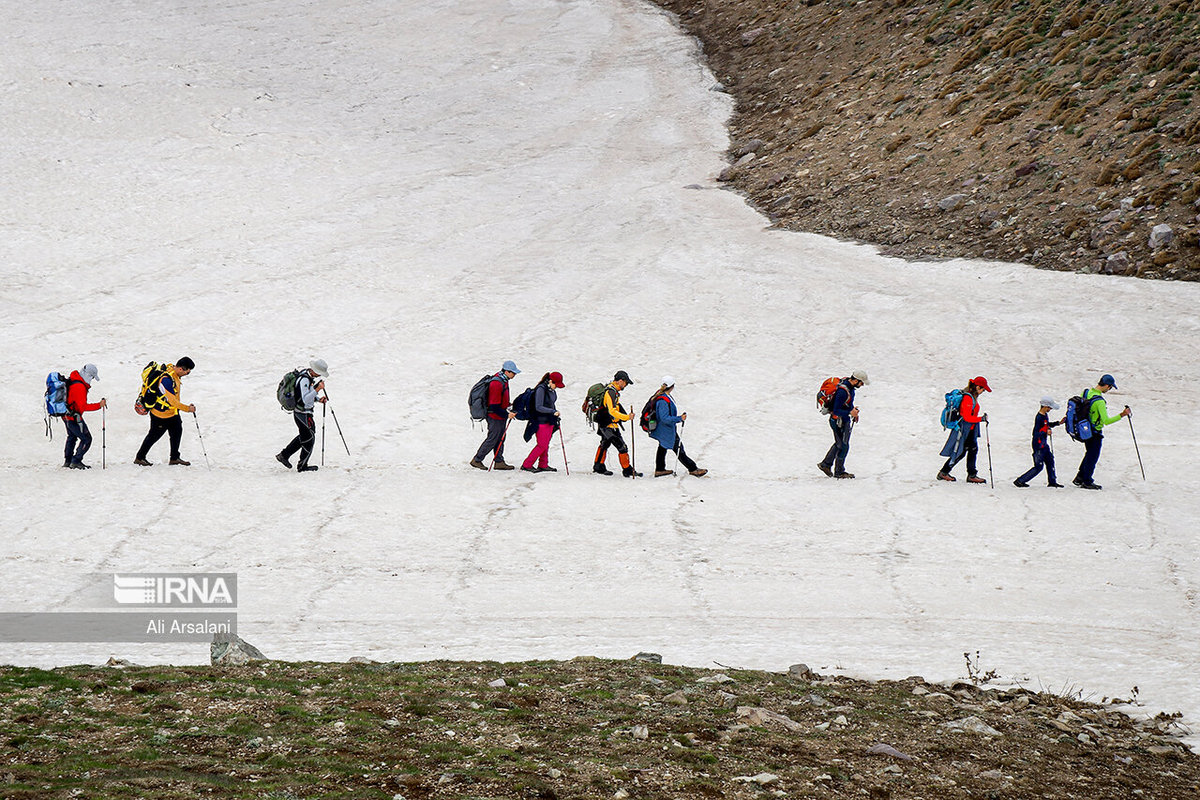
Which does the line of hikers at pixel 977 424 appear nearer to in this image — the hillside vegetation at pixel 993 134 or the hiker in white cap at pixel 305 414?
the hiker in white cap at pixel 305 414

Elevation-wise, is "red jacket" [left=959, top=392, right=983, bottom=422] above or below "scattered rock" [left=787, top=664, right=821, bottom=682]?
above

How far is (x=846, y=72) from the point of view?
40.4 meters

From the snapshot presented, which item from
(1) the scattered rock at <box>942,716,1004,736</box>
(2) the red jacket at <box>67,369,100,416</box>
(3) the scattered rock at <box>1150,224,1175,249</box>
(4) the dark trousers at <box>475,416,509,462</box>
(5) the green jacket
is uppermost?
(3) the scattered rock at <box>1150,224,1175,249</box>

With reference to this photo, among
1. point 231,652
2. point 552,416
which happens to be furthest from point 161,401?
point 231,652

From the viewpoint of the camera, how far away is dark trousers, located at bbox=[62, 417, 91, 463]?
16.6m

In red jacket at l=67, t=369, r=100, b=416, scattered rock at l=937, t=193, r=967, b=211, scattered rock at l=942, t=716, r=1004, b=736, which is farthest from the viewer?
scattered rock at l=937, t=193, r=967, b=211

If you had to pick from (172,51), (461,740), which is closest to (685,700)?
(461,740)

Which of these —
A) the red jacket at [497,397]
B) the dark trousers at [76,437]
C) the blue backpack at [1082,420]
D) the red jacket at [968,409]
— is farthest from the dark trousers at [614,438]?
the dark trousers at [76,437]

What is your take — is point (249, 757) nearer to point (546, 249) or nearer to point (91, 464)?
point (91, 464)

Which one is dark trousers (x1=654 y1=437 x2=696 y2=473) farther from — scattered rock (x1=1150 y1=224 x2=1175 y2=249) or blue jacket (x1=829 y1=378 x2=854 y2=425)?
scattered rock (x1=1150 y1=224 x2=1175 y2=249)

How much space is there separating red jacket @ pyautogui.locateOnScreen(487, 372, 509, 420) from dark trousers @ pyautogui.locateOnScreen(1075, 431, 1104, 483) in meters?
9.37

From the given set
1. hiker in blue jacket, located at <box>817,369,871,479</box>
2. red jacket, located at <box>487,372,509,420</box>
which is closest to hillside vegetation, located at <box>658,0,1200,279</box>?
hiker in blue jacket, located at <box>817,369,871,479</box>

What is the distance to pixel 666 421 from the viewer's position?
17.4 m

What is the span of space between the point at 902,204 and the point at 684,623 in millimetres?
23714
